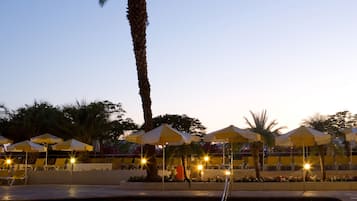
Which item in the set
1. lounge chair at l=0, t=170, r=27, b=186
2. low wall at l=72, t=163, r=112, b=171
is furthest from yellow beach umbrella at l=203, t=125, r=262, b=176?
lounge chair at l=0, t=170, r=27, b=186

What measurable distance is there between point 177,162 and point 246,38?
759 cm

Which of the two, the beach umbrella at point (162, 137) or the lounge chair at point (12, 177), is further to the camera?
the lounge chair at point (12, 177)

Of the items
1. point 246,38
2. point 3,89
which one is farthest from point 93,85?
point 246,38

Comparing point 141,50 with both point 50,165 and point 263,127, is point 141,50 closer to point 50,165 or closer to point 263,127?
point 263,127

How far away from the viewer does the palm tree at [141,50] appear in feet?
68.0

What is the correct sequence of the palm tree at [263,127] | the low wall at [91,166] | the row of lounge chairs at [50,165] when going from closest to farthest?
the palm tree at [263,127]
the low wall at [91,166]
the row of lounge chairs at [50,165]

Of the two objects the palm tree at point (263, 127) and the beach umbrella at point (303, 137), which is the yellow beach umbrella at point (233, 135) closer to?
the beach umbrella at point (303, 137)

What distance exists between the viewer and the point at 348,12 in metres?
24.4

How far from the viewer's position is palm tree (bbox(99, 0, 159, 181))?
20719 mm

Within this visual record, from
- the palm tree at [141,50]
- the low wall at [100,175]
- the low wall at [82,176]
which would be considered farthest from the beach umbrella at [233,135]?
the low wall at [82,176]

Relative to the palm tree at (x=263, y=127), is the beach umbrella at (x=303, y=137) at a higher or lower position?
lower

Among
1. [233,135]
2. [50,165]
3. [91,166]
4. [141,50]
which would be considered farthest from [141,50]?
[50,165]

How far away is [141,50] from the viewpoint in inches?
824

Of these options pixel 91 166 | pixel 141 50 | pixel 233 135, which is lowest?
pixel 91 166
